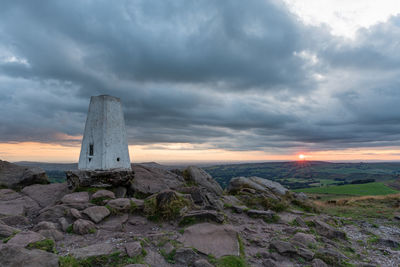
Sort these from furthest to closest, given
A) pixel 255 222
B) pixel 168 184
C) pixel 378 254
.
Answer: pixel 168 184 < pixel 255 222 < pixel 378 254

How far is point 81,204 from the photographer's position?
12555 mm

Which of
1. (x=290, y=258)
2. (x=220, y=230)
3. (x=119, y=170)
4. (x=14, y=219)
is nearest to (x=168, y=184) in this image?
(x=119, y=170)

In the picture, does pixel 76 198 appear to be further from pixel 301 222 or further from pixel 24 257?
pixel 301 222

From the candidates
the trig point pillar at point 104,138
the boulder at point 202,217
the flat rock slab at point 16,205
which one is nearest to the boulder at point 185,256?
the boulder at point 202,217

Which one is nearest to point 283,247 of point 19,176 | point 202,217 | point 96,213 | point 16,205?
point 202,217

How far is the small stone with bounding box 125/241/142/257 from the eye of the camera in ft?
26.3

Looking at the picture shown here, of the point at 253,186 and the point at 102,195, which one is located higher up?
the point at 102,195

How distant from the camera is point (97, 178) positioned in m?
15.5

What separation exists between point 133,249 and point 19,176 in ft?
54.9

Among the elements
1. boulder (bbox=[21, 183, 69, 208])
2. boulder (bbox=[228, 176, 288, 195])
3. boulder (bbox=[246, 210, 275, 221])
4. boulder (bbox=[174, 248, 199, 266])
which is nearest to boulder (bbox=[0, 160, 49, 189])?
boulder (bbox=[21, 183, 69, 208])

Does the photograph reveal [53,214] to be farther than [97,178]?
No

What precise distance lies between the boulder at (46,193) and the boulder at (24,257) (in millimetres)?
8340

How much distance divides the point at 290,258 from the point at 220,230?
A: 3275 mm

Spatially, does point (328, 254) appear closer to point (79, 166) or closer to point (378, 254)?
point (378, 254)
